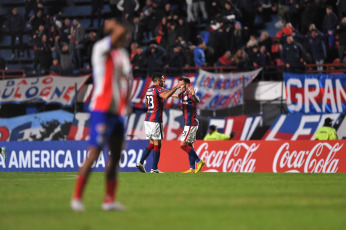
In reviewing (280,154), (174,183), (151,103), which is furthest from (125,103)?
(280,154)

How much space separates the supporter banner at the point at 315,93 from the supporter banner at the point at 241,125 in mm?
1310

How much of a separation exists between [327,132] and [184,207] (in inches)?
536

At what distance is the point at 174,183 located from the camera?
13734 millimetres

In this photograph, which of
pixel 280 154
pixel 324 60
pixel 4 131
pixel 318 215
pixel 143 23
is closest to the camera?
pixel 318 215

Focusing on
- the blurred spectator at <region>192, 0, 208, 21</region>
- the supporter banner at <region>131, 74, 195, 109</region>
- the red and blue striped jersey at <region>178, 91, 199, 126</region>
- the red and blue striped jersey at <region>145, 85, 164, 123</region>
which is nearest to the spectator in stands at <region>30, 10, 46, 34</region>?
the blurred spectator at <region>192, 0, 208, 21</region>

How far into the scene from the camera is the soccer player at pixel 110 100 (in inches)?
326

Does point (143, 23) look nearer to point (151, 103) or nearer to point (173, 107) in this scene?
point (173, 107)

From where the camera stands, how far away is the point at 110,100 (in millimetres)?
8289

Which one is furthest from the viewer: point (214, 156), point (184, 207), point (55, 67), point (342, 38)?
point (55, 67)

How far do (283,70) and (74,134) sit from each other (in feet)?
26.9

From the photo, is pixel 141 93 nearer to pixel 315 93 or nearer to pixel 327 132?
pixel 315 93

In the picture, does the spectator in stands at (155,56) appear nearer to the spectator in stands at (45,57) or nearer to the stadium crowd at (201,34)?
the stadium crowd at (201,34)

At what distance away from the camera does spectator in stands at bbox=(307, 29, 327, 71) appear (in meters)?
24.7

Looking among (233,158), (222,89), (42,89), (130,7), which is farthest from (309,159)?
(130,7)
